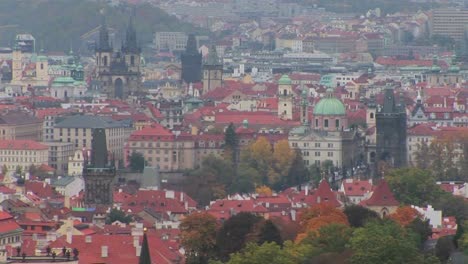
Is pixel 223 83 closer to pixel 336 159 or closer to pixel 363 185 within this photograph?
pixel 336 159

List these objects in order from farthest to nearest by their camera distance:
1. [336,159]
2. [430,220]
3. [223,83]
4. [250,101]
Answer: [223,83]
[250,101]
[336,159]
[430,220]

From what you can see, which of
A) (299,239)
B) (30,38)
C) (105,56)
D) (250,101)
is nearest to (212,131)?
(250,101)

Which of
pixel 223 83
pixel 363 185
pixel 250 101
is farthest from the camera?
pixel 223 83

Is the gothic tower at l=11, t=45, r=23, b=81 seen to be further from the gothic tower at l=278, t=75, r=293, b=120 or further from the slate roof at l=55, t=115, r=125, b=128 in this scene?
the slate roof at l=55, t=115, r=125, b=128

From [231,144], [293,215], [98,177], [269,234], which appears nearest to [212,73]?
[231,144]

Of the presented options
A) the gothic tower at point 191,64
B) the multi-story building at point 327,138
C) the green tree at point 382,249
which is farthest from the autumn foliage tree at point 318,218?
the gothic tower at point 191,64

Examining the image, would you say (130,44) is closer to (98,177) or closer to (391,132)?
(391,132)

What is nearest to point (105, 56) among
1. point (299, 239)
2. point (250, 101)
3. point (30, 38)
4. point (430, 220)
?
point (250, 101)

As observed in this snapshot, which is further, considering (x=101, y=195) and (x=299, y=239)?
(x=101, y=195)
